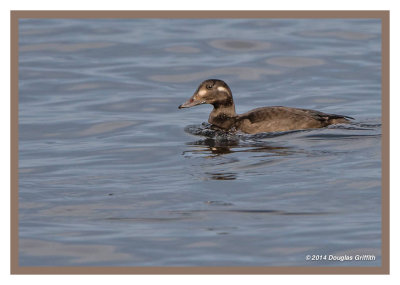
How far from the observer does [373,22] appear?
982 inches

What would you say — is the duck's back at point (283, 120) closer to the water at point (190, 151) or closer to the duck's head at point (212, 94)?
the water at point (190, 151)

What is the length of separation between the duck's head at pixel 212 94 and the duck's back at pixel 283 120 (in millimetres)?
789

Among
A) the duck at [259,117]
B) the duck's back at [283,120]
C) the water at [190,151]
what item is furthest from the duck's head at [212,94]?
the duck's back at [283,120]

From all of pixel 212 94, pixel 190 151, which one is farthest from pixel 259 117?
pixel 190 151

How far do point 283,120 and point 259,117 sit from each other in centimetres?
39

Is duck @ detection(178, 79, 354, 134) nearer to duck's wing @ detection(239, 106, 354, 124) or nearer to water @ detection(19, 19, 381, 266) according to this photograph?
duck's wing @ detection(239, 106, 354, 124)

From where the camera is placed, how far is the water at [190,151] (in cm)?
901

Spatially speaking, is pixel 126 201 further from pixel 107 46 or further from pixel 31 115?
pixel 107 46

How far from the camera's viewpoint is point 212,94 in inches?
586

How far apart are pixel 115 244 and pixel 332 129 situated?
5.73m

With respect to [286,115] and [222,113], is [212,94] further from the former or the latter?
[286,115]

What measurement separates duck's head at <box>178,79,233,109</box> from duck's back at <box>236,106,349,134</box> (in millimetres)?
789
